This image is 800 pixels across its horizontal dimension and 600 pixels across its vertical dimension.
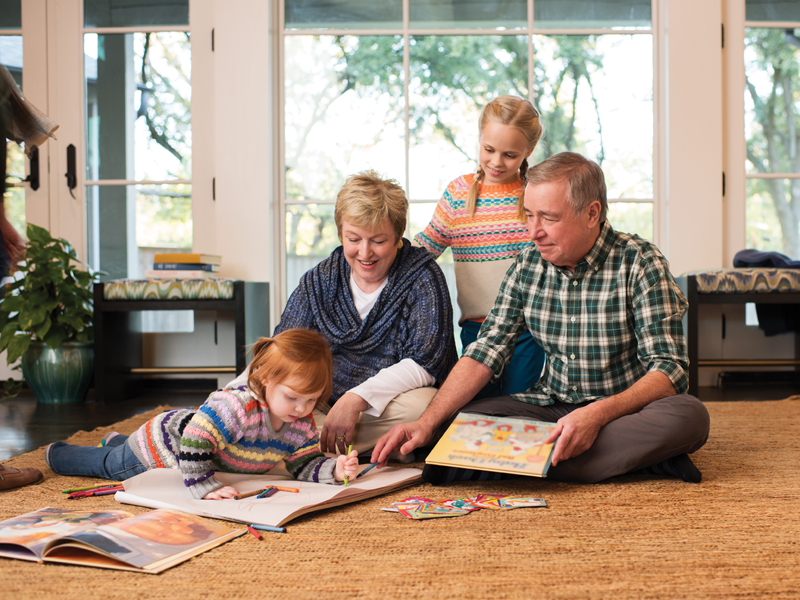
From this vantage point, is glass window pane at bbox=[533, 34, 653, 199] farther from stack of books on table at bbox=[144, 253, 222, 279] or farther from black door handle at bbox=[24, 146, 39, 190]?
black door handle at bbox=[24, 146, 39, 190]

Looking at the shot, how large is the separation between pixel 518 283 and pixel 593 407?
0.43 metres

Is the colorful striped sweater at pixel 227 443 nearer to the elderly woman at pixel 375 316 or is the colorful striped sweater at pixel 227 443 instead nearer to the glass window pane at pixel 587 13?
the elderly woman at pixel 375 316

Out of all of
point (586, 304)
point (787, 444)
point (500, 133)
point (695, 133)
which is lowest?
point (787, 444)

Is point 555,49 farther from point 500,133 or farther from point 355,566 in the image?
point 355,566

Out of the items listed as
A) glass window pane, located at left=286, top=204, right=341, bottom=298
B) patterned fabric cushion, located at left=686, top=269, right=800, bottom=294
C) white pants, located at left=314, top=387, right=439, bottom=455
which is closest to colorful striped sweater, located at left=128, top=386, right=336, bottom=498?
white pants, located at left=314, top=387, right=439, bottom=455

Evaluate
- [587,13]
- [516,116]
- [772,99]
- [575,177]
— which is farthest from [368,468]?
[772,99]

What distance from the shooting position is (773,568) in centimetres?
101

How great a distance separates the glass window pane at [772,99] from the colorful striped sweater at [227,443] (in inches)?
122

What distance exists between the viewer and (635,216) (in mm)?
3594

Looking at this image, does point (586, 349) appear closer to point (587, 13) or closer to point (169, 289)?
point (169, 289)

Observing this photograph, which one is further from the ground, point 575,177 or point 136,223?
point 136,223

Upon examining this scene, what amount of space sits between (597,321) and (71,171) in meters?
3.03

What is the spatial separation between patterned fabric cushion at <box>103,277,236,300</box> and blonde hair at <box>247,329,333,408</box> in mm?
1779

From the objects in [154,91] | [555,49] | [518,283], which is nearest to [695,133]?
[555,49]
